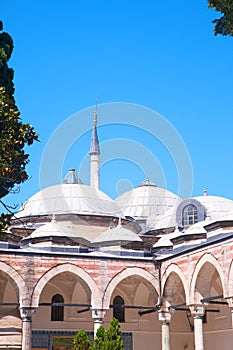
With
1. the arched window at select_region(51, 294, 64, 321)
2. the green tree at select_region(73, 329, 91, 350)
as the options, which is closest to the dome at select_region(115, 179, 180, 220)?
the arched window at select_region(51, 294, 64, 321)

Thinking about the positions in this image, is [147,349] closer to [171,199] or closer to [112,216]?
[112,216]

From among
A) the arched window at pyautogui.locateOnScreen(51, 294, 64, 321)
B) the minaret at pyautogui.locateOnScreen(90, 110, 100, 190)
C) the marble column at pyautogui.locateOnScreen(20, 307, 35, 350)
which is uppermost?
the minaret at pyautogui.locateOnScreen(90, 110, 100, 190)

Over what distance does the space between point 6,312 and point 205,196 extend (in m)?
12.1

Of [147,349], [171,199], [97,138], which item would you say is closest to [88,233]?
[147,349]

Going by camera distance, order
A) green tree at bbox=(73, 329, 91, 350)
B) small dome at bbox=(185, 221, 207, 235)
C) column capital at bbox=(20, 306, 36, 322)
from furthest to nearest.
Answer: small dome at bbox=(185, 221, 207, 235) < column capital at bbox=(20, 306, 36, 322) < green tree at bbox=(73, 329, 91, 350)

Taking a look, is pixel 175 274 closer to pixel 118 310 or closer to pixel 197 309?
pixel 197 309

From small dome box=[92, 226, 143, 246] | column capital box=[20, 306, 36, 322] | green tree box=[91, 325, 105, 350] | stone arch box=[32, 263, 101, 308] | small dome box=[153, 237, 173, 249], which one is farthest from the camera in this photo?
small dome box=[153, 237, 173, 249]

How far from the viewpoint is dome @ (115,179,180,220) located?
102 feet

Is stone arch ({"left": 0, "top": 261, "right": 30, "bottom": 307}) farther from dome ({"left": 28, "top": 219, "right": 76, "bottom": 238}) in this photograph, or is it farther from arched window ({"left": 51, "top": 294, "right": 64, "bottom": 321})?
arched window ({"left": 51, "top": 294, "right": 64, "bottom": 321})

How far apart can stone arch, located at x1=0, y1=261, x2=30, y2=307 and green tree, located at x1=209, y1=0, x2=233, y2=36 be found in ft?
41.5

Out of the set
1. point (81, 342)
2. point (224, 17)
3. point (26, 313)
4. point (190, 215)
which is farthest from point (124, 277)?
point (224, 17)

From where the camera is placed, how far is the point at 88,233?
25.8 metres

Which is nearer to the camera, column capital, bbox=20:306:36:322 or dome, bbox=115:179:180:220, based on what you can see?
column capital, bbox=20:306:36:322

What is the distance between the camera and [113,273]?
805 inches
